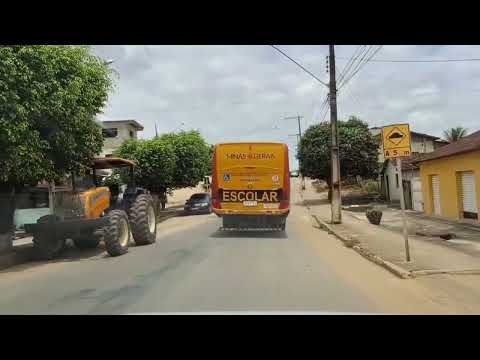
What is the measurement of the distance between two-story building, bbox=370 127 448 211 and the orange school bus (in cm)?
379

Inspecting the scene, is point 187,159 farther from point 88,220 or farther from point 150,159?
point 88,220

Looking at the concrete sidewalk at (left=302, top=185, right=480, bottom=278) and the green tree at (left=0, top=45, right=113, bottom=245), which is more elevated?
the green tree at (left=0, top=45, right=113, bottom=245)

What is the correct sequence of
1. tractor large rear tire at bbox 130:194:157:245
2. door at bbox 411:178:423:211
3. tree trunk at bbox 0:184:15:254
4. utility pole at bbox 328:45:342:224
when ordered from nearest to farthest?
tree trunk at bbox 0:184:15:254 < tractor large rear tire at bbox 130:194:157:245 < utility pole at bbox 328:45:342:224 < door at bbox 411:178:423:211


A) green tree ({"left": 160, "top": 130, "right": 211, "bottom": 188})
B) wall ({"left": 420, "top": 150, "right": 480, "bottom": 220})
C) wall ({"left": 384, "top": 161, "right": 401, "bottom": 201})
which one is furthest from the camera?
wall ({"left": 384, "top": 161, "right": 401, "bottom": 201})

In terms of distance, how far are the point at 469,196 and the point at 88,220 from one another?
Answer: 49.1 feet

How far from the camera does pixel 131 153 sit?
32.5m

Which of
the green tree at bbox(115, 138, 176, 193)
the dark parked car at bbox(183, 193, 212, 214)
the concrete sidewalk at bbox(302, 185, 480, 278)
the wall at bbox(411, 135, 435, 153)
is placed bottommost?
the concrete sidewalk at bbox(302, 185, 480, 278)

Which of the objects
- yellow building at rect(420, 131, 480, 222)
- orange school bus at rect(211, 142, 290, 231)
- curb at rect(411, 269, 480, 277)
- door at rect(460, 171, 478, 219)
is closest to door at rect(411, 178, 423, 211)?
yellow building at rect(420, 131, 480, 222)

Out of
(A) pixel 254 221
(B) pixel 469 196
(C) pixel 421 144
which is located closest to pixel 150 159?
(A) pixel 254 221

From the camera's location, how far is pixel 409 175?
33.1 m

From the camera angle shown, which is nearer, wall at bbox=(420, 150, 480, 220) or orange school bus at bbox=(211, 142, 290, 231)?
orange school bus at bbox=(211, 142, 290, 231)

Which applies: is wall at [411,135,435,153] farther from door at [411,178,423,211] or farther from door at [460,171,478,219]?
door at [460,171,478,219]

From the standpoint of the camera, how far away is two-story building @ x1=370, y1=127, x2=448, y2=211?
2945cm
